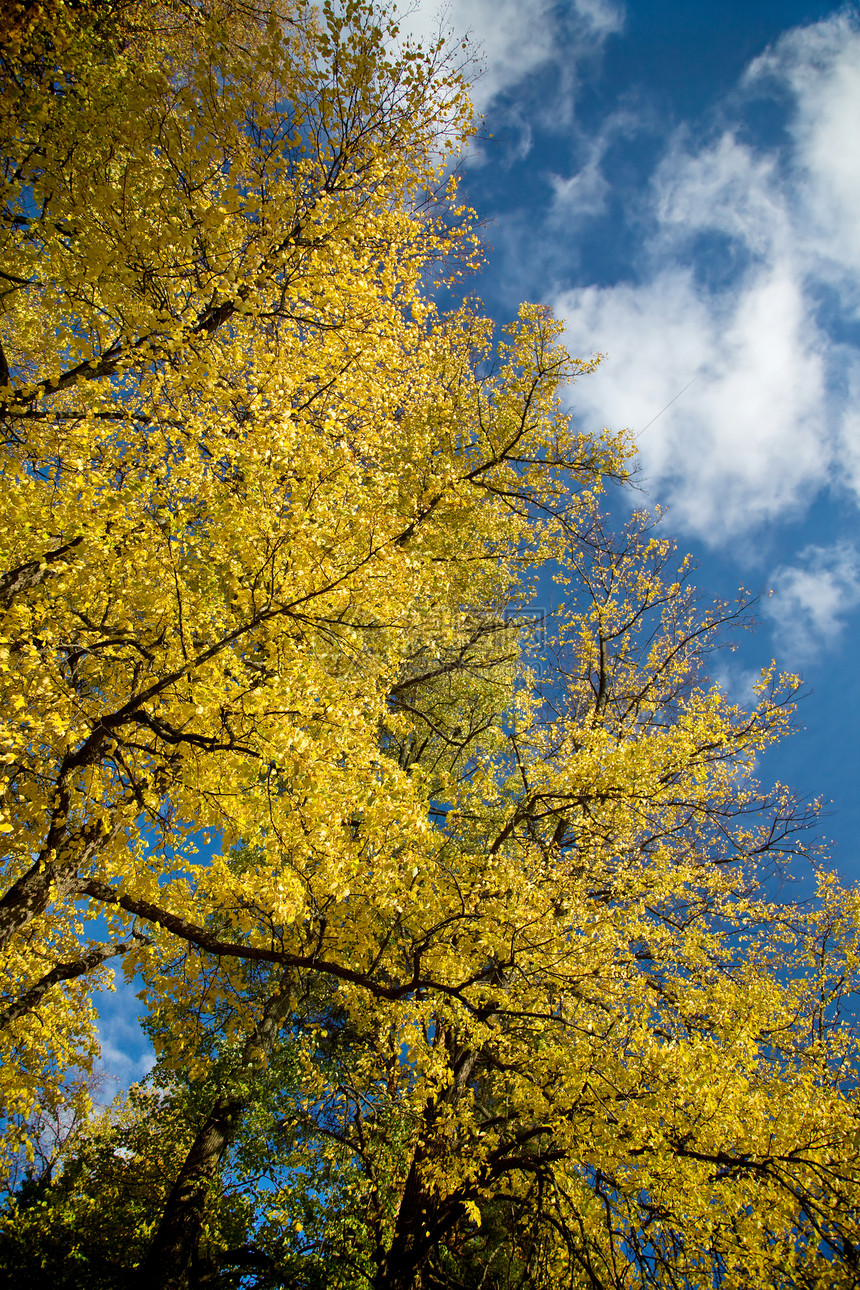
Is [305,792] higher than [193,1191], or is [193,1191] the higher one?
[305,792]

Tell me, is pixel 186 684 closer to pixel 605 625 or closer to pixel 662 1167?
pixel 662 1167

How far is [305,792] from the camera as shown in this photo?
16.0ft

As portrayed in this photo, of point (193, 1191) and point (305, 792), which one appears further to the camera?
point (193, 1191)

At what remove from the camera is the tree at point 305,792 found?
451 centimetres

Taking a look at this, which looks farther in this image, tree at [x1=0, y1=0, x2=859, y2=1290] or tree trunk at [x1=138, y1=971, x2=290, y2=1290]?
tree trunk at [x1=138, y1=971, x2=290, y2=1290]

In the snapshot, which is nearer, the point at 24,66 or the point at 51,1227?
the point at 24,66

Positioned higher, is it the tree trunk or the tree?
the tree

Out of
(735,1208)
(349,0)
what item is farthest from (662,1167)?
(349,0)

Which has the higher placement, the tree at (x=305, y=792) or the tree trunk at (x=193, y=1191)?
the tree at (x=305, y=792)

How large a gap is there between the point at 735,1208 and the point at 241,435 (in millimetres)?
8110

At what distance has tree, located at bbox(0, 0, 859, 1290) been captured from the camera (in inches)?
177

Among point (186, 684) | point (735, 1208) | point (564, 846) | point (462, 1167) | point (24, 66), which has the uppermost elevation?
point (24, 66)

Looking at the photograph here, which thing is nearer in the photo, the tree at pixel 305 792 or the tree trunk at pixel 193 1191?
the tree at pixel 305 792

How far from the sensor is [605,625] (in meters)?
11.3
